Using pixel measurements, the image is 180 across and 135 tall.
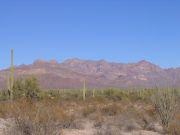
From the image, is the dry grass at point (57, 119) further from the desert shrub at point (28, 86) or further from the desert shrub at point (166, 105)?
the desert shrub at point (28, 86)

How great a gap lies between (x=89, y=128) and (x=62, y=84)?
443ft

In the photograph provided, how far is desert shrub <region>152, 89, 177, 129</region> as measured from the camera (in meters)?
17.6

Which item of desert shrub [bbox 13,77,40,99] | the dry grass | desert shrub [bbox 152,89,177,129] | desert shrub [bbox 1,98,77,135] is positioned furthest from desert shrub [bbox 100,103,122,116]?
desert shrub [bbox 13,77,40,99]

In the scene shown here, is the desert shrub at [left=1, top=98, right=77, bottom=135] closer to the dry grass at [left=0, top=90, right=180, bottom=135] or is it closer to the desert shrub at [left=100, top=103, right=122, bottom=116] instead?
the dry grass at [left=0, top=90, right=180, bottom=135]

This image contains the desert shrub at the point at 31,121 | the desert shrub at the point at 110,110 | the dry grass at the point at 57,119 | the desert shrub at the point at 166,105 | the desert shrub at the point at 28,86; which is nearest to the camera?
the desert shrub at the point at 31,121

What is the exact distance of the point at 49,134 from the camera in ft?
38.0

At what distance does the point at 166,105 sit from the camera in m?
17.8

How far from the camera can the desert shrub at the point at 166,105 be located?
693 inches

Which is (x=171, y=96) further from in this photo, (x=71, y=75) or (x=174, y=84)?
(x=71, y=75)

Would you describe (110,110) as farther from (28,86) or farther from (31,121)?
(28,86)

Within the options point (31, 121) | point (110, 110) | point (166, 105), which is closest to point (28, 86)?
point (110, 110)

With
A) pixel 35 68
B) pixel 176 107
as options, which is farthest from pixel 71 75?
pixel 176 107

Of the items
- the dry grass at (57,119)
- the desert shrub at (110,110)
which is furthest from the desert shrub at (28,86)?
the dry grass at (57,119)

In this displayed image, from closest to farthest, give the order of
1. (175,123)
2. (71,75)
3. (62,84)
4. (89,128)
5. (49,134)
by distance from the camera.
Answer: (49,134) < (175,123) < (89,128) < (62,84) < (71,75)
